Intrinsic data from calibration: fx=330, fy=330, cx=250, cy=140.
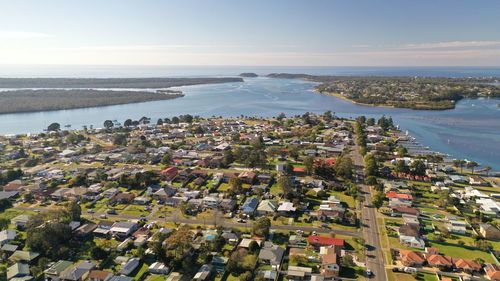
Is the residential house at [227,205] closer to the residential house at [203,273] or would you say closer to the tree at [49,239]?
the residential house at [203,273]

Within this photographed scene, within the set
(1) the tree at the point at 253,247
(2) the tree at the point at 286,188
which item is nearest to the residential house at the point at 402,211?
(2) the tree at the point at 286,188

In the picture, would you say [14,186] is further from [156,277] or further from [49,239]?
[156,277]

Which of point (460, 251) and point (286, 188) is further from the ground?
point (286, 188)

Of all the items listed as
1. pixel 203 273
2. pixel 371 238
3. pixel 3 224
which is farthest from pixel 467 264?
pixel 3 224

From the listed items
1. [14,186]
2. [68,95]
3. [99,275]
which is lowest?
[99,275]

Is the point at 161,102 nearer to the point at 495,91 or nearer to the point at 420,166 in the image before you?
the point at 420,166

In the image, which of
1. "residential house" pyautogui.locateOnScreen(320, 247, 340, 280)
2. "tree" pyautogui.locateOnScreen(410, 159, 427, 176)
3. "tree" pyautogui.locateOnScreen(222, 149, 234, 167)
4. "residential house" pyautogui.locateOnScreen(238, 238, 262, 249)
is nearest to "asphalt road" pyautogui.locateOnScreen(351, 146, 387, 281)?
"residential house" pyautogui.locateOnScreen(320, 247, 340, 280)
